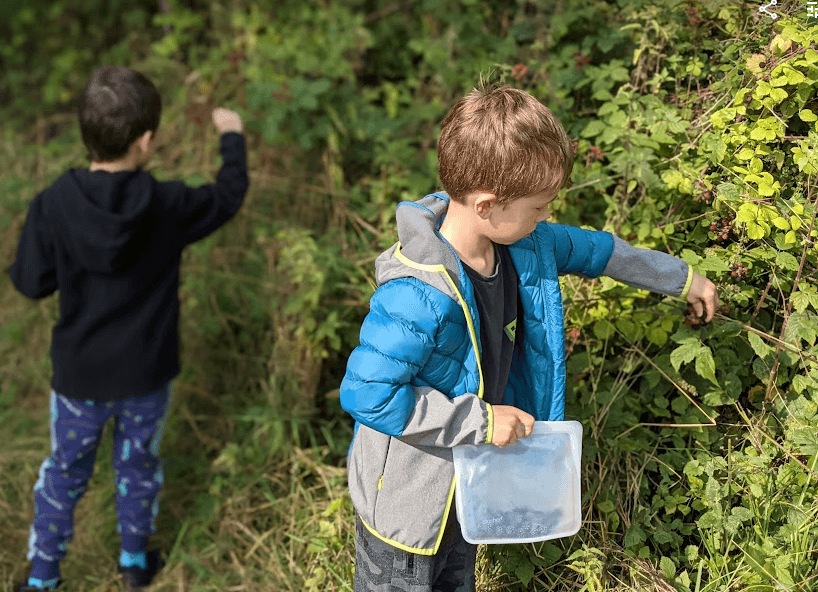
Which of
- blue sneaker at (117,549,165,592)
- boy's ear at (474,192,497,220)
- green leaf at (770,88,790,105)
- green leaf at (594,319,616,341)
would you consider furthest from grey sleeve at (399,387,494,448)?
blue sneaker at (117,549,165,592)

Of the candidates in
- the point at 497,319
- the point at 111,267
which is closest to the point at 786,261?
the point at 497,319

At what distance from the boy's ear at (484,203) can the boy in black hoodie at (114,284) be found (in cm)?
126

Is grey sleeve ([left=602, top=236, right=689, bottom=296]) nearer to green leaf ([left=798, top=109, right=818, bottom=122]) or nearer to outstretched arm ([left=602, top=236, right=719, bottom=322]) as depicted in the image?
outstretched arm ([left=602, top=236, right=719, bottom=322])

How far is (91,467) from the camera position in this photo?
2.99 m

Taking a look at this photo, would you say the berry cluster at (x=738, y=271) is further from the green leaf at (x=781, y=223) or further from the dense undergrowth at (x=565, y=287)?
the green leaf at (x=781, y=223)

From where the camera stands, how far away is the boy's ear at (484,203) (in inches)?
74.1

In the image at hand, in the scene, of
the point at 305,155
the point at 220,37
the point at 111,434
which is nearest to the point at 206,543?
the point at 111,434

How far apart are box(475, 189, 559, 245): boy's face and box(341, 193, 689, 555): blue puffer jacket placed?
12 cm

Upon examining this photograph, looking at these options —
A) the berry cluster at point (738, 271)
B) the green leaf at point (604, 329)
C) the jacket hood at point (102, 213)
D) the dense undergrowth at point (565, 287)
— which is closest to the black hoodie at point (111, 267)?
the jacket hood at point (102, 213)

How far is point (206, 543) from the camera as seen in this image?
3.20 meters

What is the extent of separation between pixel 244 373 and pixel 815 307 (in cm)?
235

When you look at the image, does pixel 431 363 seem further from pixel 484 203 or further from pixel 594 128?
pixel 594 128

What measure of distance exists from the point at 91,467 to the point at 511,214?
1937 millimetres

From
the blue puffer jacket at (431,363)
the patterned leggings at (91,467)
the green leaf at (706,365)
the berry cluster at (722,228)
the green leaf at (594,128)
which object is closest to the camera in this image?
the blue puffer jacket at (431,363)
